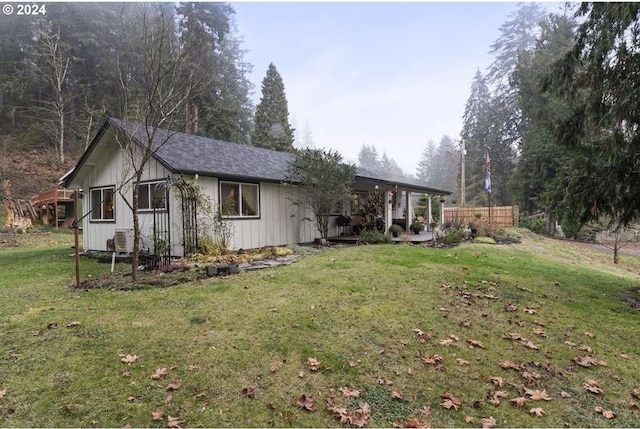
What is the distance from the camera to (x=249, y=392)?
3.02 metres

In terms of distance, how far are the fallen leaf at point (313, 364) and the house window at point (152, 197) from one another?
7.42 meters

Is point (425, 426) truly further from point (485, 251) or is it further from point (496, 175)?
point (496, 175)

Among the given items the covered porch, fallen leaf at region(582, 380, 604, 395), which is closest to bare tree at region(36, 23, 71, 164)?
the covered porch

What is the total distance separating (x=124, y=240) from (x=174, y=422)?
8.79 m

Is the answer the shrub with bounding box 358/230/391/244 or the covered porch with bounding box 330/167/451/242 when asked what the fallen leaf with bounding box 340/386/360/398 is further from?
the covered porch with bounding box 330/167/451/242

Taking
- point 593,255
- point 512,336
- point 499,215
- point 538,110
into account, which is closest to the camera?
point 512,336

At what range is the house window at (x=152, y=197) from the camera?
962 centimetres

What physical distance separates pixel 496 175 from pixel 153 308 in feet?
123

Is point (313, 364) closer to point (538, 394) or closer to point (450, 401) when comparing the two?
point (450, 401)

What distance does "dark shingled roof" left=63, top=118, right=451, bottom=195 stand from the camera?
934 cm

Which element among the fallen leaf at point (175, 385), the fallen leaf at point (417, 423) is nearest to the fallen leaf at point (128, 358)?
the fallen leaf at point (175, 385)

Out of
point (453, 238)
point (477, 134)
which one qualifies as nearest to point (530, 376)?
point (453, 238)

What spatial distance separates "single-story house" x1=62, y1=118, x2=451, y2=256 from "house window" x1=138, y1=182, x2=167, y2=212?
3 cm

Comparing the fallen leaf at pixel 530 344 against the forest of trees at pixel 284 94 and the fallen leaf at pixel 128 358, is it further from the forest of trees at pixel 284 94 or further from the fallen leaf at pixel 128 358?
the fallen leaf at pixel 128 358
